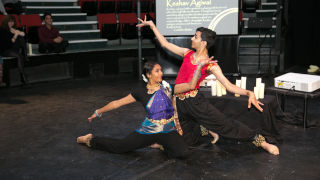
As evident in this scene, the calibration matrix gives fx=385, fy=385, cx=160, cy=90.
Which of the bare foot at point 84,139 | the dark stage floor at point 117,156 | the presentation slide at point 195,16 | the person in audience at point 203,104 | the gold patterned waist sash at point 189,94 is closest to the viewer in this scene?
the dark stage floor at point 117,156

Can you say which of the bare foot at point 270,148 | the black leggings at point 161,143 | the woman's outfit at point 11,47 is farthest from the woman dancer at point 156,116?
the woman's outfit at point 11,47

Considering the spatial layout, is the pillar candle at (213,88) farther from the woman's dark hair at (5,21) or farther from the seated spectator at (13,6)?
the seated spectator at (13,6)

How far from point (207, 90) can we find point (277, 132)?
0.94 metres

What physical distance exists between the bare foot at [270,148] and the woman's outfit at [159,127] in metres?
0.80

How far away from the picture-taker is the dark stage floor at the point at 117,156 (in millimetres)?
3270

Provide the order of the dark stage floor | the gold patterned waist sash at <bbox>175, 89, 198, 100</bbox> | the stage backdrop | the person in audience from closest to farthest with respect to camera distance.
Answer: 1. the dark stage floor
2. the person in audience
3. the gold patterned waist sash at <bbox>175, 89, 198, 100</bbox>
4. the stage backdrop

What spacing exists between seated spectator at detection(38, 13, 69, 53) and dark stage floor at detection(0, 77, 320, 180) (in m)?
2.49

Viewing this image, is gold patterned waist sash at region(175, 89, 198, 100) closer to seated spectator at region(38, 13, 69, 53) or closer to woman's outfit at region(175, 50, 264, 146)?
woman's outfit at region(175, 50, 264, 146)

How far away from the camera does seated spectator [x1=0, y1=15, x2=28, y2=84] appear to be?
7234mm

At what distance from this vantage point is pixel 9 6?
8.24m

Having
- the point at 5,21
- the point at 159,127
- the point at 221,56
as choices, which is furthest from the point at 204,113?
the point at 5,21

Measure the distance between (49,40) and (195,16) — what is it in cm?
304

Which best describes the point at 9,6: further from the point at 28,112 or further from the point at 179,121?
the point at 179,121

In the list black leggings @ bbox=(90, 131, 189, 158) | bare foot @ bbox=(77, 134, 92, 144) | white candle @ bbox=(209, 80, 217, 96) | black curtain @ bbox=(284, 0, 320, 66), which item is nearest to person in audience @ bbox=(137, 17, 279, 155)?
black leggings @ bbox=(90, 131, 189, 158)
